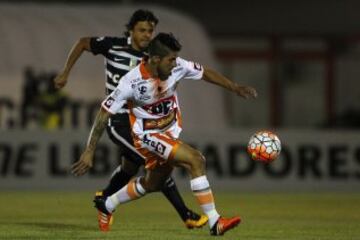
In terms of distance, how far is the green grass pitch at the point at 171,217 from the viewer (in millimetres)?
12852

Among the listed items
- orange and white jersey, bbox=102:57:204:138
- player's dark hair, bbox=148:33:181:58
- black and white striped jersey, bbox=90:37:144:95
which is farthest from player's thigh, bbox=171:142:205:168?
black and white striped jersey, bbox=90:37:144:95

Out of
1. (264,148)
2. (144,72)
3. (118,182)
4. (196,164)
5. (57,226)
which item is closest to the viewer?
(196,164)

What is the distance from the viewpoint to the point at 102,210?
43.6 ft

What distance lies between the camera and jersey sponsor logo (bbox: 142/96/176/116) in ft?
41.2

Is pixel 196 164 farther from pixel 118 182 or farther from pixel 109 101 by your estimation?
pixel 118 182

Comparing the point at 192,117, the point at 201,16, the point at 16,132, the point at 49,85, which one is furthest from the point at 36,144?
the point at 201,16

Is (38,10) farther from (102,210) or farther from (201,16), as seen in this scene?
(102,210)

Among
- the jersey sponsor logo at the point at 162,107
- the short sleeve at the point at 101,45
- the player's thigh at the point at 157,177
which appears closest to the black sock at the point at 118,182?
the player's thigh at the point at 157,177

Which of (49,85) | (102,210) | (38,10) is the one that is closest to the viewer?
(102,210)

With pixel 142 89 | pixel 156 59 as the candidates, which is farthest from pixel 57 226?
pixel 156 59

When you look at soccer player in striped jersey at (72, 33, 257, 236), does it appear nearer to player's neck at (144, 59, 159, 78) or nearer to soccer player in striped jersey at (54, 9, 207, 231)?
player's neck at (144, 59, 159, 78)

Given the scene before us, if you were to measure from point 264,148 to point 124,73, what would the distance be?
5.41ft

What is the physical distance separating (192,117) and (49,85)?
2.90 m

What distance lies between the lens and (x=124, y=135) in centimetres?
1338
